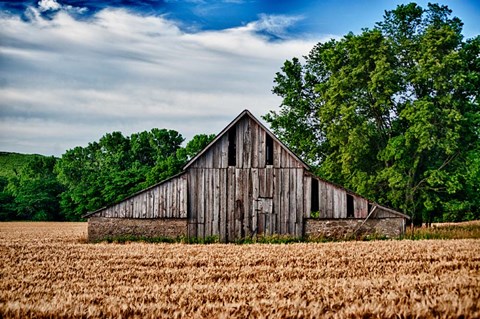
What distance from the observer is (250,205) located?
31750 millimetres

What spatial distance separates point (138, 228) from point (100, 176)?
1748 inches

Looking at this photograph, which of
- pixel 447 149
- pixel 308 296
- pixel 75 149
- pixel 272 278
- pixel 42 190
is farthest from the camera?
pixel 75 149

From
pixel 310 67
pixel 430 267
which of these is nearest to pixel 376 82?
pixel 310 67

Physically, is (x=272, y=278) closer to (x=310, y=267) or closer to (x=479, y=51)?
(x=310, y=267)

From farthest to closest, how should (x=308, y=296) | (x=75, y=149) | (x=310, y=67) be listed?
(x=75, y=149) < (x=310, y=67) < (x=308, y=296)

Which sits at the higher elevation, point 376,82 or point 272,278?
point 376,82

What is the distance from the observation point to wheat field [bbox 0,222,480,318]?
9344 millimetres

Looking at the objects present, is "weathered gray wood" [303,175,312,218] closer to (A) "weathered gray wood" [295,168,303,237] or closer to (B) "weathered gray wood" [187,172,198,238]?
(A) "weathered gray wood" [295,168,303,237]

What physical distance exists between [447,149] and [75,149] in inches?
2811

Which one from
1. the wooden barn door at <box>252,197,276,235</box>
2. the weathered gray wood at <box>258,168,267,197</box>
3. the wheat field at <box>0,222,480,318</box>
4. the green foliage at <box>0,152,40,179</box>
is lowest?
the wheat field at <box>0,222,480,318</box>

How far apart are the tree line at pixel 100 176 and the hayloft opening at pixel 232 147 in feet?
110

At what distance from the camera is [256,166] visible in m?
31.8

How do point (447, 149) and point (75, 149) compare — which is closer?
point (447, 149)

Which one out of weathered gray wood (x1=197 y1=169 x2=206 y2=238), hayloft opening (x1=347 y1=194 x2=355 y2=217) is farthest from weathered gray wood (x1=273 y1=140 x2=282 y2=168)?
hayloft opening (x1=347 y1=194 x2=355 y2=217)
